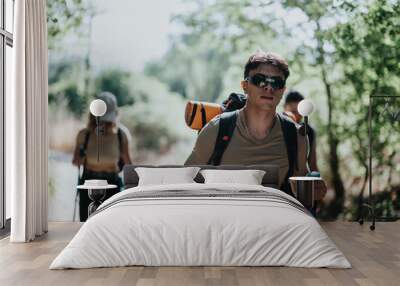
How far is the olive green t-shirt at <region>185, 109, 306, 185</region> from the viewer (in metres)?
7.30

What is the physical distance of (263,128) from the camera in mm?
7383

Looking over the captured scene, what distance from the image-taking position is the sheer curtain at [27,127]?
5910mm

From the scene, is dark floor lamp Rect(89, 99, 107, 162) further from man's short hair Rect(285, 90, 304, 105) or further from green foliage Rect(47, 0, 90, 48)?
man's short hair Rect(285, 90, 304, 105)

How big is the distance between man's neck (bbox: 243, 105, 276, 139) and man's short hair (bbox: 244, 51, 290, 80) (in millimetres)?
451

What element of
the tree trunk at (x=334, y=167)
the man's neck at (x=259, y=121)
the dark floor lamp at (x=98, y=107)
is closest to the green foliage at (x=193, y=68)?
the man's neck at (x=259, y=121)

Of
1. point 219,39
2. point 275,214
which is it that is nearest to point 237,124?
point 219,39

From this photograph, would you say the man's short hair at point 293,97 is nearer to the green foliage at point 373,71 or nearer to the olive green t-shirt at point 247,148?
the olive green t-shirt at point 247,148

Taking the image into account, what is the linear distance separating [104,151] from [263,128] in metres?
2.04

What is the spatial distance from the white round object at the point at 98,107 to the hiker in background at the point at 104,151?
33 cm

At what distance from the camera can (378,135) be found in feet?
24.4

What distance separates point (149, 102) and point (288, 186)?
2.05m

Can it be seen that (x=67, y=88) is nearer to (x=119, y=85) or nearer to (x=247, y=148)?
(x=119, y=85)

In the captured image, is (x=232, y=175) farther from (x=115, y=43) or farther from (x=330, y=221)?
(x=115, y=43)

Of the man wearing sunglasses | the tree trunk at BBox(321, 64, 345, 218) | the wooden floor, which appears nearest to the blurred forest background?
the tree trunk at BBox(321, 64, 345, 218)
